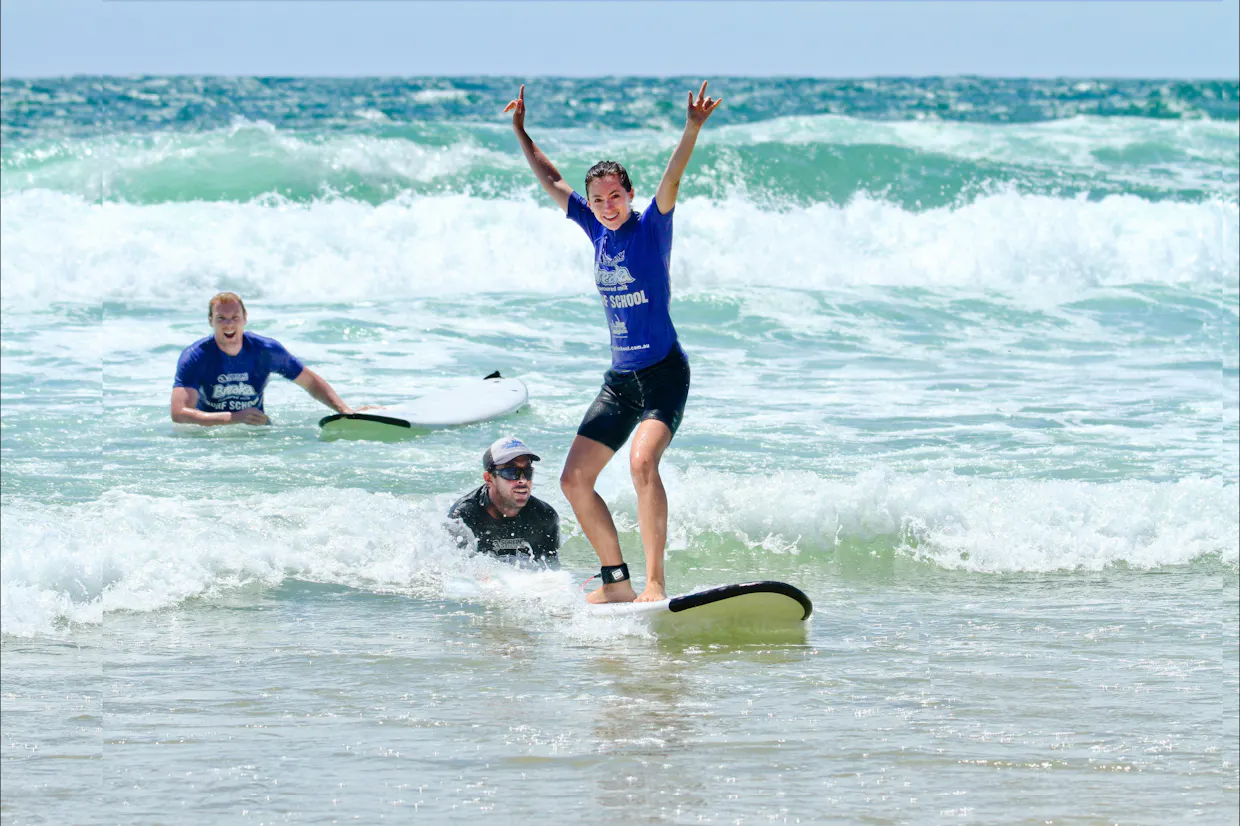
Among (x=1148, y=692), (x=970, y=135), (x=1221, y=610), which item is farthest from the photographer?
(x=970, y=135)

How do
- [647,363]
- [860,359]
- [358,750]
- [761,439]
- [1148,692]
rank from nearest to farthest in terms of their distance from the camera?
[358,750]
[1148,692]
[647,363]
[761,439]
[860,359]

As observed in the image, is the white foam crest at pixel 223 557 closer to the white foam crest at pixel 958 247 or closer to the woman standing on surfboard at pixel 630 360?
the woman standing on surfboard at pixel 630 360

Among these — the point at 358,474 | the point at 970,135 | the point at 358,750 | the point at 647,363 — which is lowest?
the point at 358,750

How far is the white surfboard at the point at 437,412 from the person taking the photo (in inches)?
332

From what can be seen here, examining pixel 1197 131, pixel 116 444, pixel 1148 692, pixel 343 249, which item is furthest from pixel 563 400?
pixel 1197 131

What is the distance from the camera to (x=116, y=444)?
26.8 ft

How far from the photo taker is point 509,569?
5945mm

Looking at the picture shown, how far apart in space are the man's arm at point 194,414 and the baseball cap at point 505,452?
3.15 m

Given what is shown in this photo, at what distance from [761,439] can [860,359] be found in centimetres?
316

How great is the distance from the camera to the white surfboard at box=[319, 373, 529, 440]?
332 inches

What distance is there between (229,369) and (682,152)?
4467 mm

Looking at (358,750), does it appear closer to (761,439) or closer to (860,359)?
(761,439)

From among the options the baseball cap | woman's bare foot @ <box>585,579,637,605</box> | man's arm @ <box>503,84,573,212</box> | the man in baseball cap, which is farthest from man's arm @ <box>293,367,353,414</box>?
woman's bare foot @ <box>585,579,637,605</box>

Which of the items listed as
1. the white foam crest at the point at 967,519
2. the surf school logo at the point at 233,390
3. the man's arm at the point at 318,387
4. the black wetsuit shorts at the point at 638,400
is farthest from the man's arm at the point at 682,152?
the surf school logo at the point at 233,390
